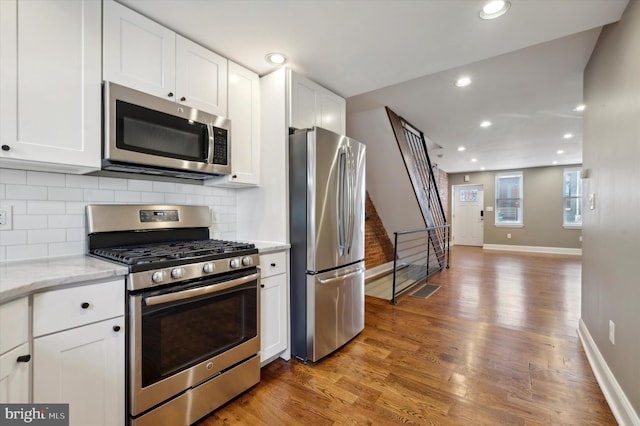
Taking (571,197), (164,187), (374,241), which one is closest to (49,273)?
(164,187)

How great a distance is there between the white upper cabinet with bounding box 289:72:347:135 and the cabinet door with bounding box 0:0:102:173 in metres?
1.30

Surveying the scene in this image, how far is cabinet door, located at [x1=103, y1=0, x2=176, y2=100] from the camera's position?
1.63 metres

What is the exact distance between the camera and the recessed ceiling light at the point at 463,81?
2.84 m

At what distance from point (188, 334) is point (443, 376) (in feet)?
5.88

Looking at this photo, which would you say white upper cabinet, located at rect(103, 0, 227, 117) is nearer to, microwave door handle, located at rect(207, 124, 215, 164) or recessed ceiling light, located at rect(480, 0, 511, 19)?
microwave door handle, located at rect(207, 124, 215, 164)

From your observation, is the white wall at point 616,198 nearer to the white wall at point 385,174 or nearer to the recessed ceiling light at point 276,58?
the white wall at point 385,174

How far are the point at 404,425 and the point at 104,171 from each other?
2369mm

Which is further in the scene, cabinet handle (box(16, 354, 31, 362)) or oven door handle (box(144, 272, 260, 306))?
oven door handle (box(144, 272, 260, 306))

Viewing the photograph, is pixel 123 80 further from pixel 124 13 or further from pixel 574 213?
pixel 574 213

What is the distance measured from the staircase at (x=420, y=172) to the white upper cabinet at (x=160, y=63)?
2.23 meters

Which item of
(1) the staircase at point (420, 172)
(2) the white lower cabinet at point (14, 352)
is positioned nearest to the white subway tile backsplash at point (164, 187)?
(2) the white lower cabinet at point (14, 352)

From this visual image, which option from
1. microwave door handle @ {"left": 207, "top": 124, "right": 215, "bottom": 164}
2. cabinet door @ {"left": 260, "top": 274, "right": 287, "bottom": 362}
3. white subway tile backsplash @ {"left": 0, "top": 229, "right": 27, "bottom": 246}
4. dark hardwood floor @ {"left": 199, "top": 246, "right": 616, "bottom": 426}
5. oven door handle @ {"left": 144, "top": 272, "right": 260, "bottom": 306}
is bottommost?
dark hardwood floor @ {"left": 199, "top": 246, "right": 616, "bottom": 426}

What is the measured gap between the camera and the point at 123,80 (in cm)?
167

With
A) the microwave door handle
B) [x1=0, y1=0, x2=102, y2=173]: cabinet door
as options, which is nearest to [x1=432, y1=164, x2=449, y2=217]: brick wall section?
the microwave door handle
